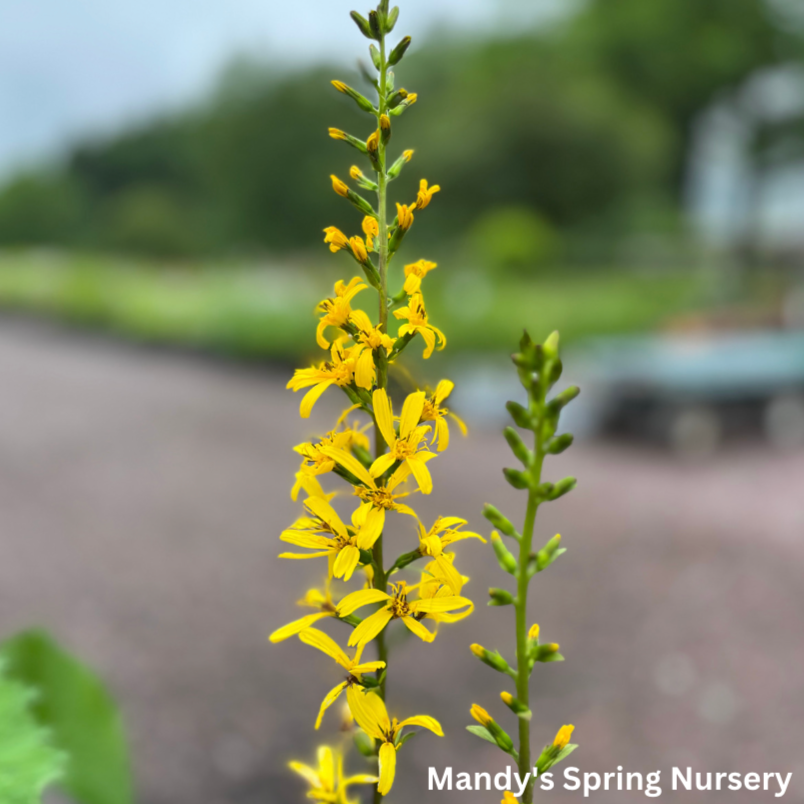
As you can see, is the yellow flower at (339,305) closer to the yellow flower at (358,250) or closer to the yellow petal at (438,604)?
the yellow flower at (358,250)

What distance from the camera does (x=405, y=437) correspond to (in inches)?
20.4

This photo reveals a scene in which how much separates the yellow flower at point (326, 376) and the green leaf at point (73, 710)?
104 centimetres

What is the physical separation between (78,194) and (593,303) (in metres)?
15.7

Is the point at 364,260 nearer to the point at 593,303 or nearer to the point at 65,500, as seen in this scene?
the point at 65,500

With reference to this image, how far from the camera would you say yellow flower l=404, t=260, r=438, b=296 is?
534 mm

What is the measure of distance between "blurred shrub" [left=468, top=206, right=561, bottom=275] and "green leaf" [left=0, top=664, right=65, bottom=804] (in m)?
9.95

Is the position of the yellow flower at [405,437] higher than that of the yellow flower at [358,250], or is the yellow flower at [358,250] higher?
the yellow flower at [358,250]

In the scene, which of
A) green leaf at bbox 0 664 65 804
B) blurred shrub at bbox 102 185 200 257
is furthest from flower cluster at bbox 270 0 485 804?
blurred shrub at bbox 102 185 200 257

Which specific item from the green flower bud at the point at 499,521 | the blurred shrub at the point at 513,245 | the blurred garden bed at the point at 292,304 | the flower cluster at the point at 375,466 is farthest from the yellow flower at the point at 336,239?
the blurred shrub at the point at 513,245

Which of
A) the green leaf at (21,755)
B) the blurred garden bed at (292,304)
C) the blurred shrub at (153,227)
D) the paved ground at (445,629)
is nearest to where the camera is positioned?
the green leaf at (21,755)

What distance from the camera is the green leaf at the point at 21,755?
0.73 m

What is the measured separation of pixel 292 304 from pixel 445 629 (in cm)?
719

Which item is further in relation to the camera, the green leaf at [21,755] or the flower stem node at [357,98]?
the green leaf at [21,755]

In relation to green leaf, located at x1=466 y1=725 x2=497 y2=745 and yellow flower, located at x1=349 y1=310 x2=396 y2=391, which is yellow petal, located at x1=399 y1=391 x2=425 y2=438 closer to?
yellow flower, located at x1=349 y1=310 x2=396 y2=391
